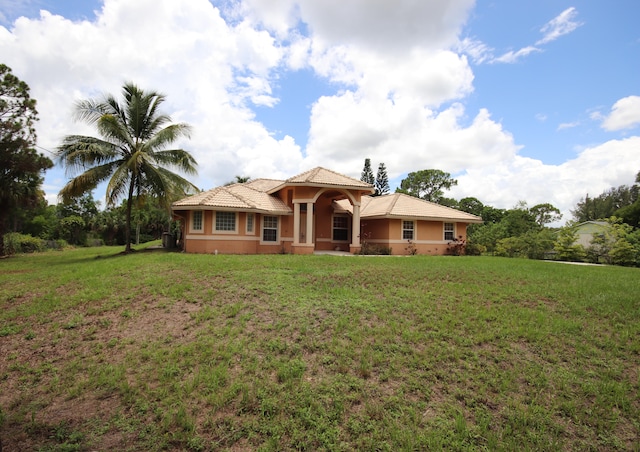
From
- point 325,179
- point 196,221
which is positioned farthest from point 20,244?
point 325,179

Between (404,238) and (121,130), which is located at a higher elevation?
(121,130)

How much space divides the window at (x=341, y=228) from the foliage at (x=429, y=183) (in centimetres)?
2549

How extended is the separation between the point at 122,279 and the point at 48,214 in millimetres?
36936

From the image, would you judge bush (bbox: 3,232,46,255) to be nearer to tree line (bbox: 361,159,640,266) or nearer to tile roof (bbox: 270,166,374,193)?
tile roof (bbox: 270,166,374,193)

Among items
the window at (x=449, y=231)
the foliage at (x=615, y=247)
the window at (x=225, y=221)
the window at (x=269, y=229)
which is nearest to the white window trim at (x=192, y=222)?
the window at (x=225, y=221)

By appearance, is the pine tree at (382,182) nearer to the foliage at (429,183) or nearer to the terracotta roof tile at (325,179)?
the foliage at (429,183)

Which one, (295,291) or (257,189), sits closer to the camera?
(295,291)

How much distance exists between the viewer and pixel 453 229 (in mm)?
21906

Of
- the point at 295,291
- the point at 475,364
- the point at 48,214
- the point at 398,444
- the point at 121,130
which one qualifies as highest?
the point at 121,130

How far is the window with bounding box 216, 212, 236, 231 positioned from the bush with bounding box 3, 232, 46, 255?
16391 millimetres

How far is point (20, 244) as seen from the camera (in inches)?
1017

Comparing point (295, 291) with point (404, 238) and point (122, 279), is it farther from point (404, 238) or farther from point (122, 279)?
point (404, 238)

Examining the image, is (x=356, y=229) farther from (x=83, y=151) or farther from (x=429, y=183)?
(x=429, y=183)

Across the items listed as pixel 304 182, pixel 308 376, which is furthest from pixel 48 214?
pixel 308 376
